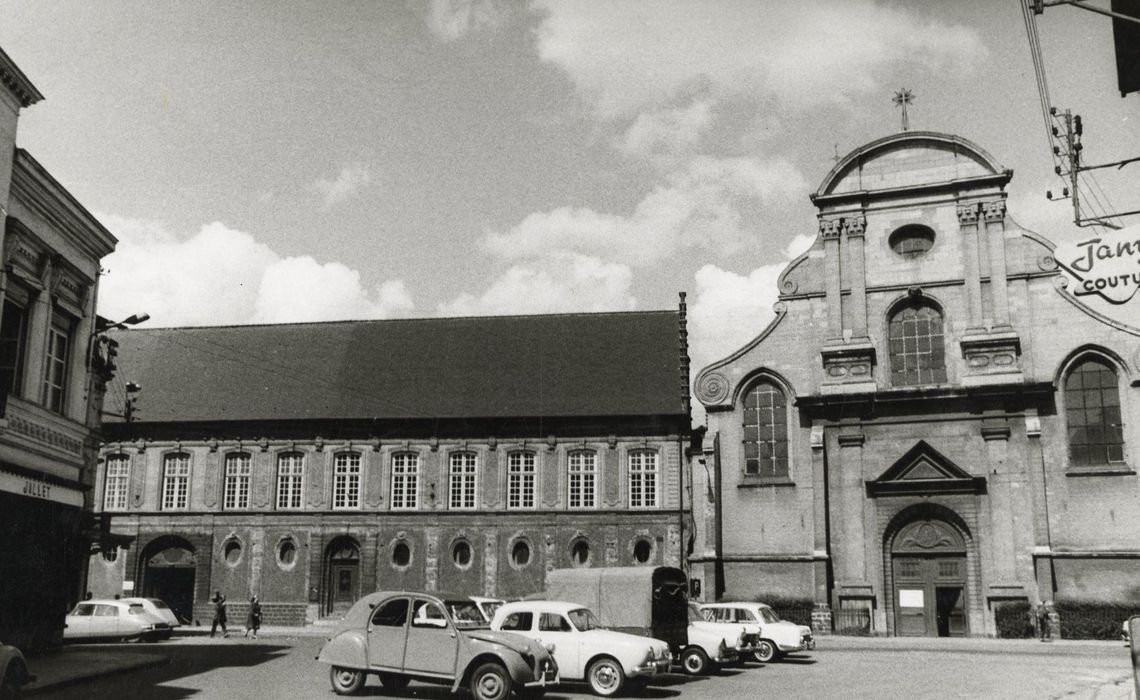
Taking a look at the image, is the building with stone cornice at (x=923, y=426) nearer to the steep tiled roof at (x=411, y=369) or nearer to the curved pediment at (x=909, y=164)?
the curved pediment at (x=909, y=164)

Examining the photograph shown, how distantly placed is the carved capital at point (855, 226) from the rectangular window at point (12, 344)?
26434 millimetres

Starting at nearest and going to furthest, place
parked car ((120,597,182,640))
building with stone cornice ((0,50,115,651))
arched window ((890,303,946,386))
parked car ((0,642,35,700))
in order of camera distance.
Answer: parked car ((0,642,35,700)) < building with stone cornice ((0,50,115,651)) < parked car ((120,597,182,640)) < arched window ((890,303,946,386))

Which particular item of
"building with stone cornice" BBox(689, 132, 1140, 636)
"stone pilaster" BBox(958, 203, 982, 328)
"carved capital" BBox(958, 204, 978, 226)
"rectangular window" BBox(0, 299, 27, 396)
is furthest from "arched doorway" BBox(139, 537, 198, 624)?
"carved capital" BBox(958, 204, 978, 226)

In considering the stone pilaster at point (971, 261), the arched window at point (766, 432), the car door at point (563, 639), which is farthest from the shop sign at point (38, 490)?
the stone pilaster at point (971, 261)

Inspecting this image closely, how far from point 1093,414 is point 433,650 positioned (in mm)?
25741

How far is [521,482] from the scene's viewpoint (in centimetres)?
3991

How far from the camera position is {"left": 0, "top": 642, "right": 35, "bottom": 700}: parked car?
14.1 metres

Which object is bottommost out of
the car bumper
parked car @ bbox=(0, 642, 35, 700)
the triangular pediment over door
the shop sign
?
the car bumper

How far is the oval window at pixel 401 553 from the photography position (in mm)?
39750

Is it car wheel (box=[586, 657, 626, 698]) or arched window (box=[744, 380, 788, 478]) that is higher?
arched window (box=[744, 380, 788, 478])

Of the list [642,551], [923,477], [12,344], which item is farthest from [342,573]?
[12,344]

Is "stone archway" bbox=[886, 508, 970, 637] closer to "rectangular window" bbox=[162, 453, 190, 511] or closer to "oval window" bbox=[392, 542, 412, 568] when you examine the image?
"oval window" bbox=[392, 542, 412, 568]

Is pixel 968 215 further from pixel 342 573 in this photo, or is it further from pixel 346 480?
pixel 342 573

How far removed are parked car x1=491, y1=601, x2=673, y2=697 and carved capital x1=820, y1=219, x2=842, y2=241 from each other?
74.5 feet
